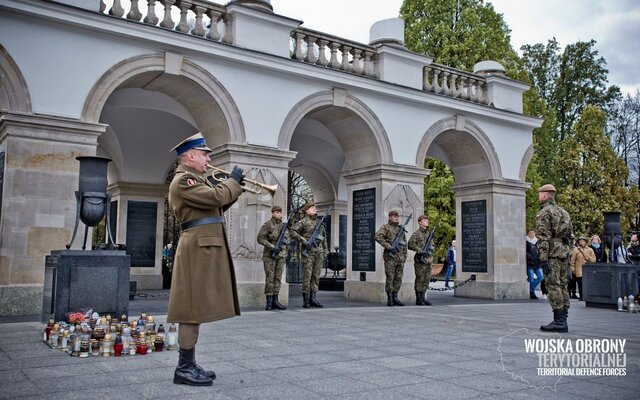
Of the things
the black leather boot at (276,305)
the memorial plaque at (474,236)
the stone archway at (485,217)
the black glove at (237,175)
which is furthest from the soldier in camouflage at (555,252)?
the memorial plaque at (474,236)

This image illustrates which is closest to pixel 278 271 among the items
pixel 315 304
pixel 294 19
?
pixel 315 304

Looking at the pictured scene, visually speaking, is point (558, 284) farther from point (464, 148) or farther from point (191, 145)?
point (464, 148)

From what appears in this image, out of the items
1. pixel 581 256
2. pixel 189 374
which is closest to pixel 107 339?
pixel 189 374

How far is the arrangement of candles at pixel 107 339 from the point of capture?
19.0 feet

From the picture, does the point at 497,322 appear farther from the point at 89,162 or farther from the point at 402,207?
the point at 89,162

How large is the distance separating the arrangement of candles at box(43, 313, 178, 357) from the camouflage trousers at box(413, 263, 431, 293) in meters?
7.12

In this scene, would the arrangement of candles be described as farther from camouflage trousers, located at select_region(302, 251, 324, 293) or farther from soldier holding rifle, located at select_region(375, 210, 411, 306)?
soldier holding rifle, located at select_region(375, 210, 411, 306)

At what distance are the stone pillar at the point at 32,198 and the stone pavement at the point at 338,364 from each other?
1.19m

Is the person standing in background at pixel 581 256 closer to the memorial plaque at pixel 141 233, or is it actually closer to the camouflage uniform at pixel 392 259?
the camouflage uniform at pixel 392 259

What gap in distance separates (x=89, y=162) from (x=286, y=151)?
14.8 feet

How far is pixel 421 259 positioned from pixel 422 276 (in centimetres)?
37

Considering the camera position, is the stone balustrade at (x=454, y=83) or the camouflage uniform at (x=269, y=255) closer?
the camouflage uniform at (x=269, y=255)

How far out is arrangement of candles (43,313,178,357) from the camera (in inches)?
229

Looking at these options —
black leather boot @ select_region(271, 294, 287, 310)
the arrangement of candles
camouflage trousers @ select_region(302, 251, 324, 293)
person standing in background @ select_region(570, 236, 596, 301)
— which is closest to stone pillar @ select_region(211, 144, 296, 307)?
camouflage trousers @ select_region(302, 251, 324, 293)
